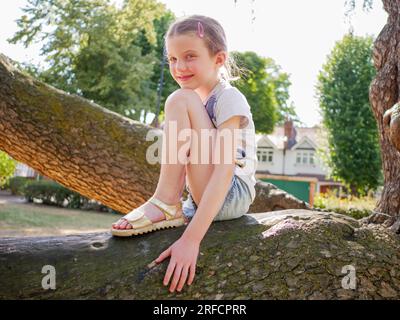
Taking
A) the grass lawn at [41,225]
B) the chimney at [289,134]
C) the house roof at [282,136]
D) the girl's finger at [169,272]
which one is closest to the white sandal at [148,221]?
the girl's finger at [169,272]

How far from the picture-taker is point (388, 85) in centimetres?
316

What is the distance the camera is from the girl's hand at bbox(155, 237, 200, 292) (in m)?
1.72

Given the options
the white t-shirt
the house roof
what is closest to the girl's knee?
the white t-shirt

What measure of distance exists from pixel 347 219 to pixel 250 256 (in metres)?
0.63

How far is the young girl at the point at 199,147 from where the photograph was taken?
1998 mm

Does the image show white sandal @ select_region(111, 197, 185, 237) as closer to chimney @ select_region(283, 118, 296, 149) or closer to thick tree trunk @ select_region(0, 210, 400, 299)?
thick tree trunk @ select_region(0, 210, 400, 299)

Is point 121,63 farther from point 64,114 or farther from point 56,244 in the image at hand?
point 56,244

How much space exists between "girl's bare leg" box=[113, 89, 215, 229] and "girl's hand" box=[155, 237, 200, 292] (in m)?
0.28

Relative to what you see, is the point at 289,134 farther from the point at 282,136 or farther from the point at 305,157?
the point at 282,136

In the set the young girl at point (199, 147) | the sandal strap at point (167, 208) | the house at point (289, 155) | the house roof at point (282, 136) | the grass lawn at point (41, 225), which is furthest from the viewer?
the house roof at point (282, 136)

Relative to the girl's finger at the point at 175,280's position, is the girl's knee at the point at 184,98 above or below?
above

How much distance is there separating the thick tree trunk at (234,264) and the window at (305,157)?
41.6 metres

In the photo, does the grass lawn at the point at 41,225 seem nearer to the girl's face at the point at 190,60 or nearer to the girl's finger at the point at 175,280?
the girl's face at the point at 190,60

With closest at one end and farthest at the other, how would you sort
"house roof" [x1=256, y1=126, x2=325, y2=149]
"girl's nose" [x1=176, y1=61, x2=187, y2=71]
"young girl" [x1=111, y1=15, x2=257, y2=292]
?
"young girl" [x1=111, y1=15, x2=257, y2=292], "girl's nose" [x1=176, y1=61, x2=187, y2=71], "house roof" [x1=256, y1=126, x2=325, y2=149]
